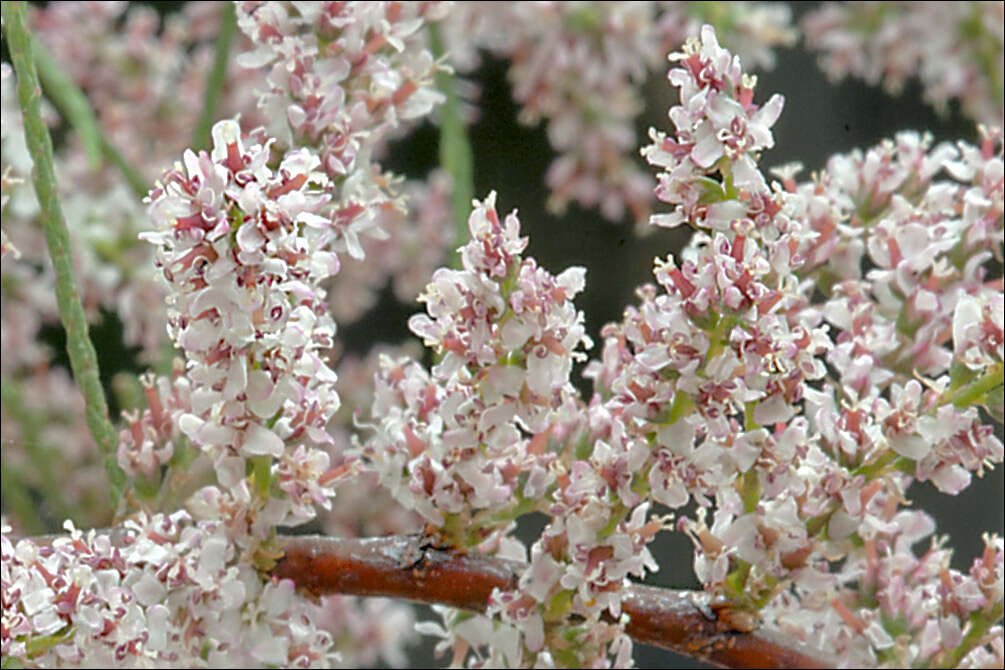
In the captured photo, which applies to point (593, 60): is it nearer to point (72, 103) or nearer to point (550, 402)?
point (72, 103)

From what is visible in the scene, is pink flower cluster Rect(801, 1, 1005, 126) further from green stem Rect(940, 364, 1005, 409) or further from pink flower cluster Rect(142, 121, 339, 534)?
pink flower cluster Rect(142, 121, 339, 534)

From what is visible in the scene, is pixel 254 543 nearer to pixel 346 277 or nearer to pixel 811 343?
pixel 811 343

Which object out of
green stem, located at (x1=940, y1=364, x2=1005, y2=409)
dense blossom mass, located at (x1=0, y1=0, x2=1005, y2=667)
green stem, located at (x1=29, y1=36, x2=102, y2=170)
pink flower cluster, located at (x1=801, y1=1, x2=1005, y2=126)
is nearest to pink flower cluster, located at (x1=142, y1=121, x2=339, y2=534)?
dense blossom mass, located at (x1=0, y1=0, x2=1005, y2=667)

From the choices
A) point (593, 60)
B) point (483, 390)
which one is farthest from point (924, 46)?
point (483, 390)

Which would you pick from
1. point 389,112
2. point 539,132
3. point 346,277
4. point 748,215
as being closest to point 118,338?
point 346,277

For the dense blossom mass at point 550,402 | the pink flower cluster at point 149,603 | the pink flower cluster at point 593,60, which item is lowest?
the pink flower cluster at point 149,603

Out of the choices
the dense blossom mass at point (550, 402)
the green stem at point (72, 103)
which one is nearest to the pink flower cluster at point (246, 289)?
the dense blossom mass at point (550, 402)

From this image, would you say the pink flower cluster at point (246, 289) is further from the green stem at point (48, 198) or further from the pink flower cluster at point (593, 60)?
the pink flower cluster at point (593, 60)
